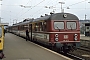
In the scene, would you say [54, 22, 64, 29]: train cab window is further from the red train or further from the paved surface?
the paved surface

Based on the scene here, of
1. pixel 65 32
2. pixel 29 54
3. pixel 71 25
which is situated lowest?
pixel 29 54

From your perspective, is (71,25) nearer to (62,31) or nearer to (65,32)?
(65,32)

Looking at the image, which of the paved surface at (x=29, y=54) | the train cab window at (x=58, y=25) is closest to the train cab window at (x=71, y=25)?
the train cab window at (x=58, y=25)

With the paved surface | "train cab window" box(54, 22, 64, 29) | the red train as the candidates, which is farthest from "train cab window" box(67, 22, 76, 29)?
the paved surface

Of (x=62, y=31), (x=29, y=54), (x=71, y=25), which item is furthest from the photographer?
(x=71, y=25)

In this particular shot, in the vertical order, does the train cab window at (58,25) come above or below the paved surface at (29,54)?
above

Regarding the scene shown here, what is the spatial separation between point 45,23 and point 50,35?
1755 millimetres

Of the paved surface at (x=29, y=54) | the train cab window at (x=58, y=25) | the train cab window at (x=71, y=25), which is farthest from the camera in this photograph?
the train cab window at (x=71, y=25)

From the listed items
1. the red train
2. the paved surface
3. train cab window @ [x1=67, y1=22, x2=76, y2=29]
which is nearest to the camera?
the paved surface

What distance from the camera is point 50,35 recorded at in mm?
16578

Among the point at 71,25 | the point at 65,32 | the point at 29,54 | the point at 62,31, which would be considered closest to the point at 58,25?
the point at 62,31

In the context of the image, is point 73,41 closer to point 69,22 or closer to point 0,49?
point 69,22

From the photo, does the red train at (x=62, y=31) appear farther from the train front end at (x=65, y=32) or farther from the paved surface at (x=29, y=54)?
the paved surface at (x=29, y=54)

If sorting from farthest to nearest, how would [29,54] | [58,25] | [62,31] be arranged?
1. [58,25]
2. [62,31]
3. [29,54]
